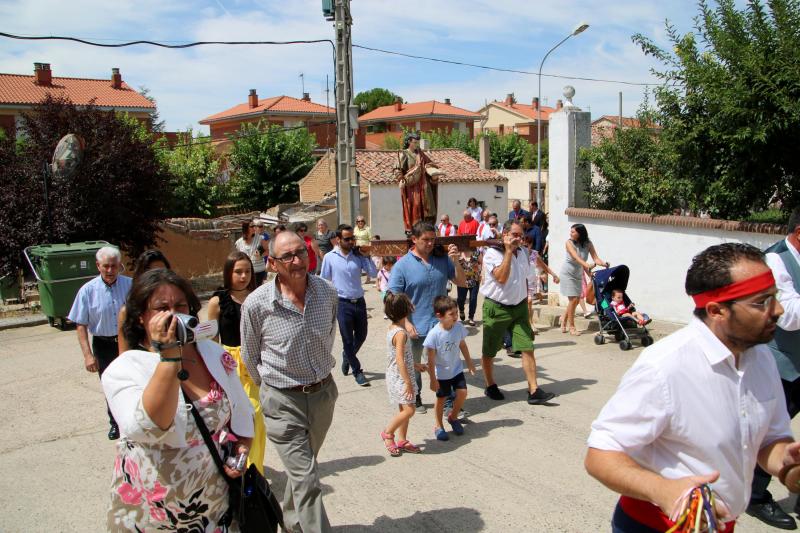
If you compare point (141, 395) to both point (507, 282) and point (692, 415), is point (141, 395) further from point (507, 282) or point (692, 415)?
point (507, 282)

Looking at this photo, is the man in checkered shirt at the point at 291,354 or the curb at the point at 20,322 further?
the curb at the point at 20,322

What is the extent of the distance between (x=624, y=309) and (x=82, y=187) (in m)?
13.2

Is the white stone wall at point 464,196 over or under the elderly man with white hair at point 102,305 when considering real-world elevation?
over

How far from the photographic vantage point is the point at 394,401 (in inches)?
226

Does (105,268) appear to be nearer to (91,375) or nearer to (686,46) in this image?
(91,375)

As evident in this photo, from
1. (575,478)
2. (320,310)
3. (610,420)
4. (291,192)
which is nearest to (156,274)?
(320,310)

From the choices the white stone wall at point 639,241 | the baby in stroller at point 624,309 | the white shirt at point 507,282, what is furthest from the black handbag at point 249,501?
the white stone wall at point 639,241

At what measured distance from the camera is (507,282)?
23.0 ft

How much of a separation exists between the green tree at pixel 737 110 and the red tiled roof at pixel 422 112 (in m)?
57.8

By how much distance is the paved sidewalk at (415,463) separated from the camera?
15.2 feet

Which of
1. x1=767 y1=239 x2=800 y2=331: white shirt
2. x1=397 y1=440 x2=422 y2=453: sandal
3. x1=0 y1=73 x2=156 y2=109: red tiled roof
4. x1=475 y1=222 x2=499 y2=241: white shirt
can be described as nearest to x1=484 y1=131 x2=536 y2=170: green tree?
x1=0 y1=73 x2=156 y2=109: red tiled roof

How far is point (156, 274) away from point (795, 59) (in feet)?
26.1

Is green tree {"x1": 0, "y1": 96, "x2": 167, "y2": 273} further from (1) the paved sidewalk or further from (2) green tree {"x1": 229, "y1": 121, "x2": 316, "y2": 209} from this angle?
(2) green tree {"x1": 229, "y1": 121, "x2": 316, "y2": 209}

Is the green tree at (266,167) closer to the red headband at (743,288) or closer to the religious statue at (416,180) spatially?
the religious statue at (416,180)
